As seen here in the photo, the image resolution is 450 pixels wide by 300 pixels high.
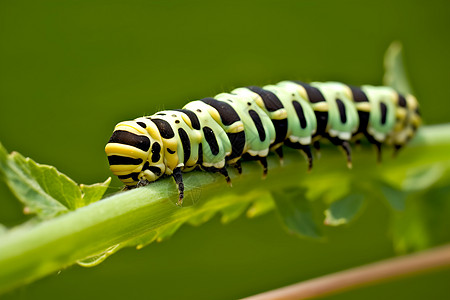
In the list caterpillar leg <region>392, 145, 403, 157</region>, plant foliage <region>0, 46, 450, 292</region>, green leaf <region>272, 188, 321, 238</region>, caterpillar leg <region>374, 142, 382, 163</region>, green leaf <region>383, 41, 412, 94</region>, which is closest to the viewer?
plant foliage <region>0, 46, 450, 292</region>

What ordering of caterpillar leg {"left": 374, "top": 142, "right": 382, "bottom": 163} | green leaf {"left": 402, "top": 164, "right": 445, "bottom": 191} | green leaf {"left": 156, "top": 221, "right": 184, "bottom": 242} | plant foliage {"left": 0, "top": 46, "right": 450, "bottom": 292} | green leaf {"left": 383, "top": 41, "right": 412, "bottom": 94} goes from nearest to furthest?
1. plant foliage {"left": 0, "top": 46, "right": 450, "bottom": 292}
2. green leaf {"left": 156, "top": 221, "right": 184, "bottom": 242}
3. green leaf {"left": 402, "top": 164, "right": 445, "bottom": 191}
4. caterpillar leg {"left": 374, "top": 142, "right": 382, "bottom": 163}
5. green leaf {"left": 383, "top": 41, "right": 412, "bottom": 94}

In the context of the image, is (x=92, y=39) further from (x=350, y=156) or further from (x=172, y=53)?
(x=350, y=156)

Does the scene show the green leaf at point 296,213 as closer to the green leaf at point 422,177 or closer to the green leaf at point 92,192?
the green leaf at point 422,177

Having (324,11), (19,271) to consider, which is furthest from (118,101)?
(19,271)

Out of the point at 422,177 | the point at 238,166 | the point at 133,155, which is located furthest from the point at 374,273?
the point at 133,155

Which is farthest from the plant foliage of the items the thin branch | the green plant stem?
the thin branch

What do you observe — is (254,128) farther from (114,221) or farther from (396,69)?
(396,69)

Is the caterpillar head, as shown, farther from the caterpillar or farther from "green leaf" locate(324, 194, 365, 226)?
"green leaf" locate(324, 194, 365, 226)
